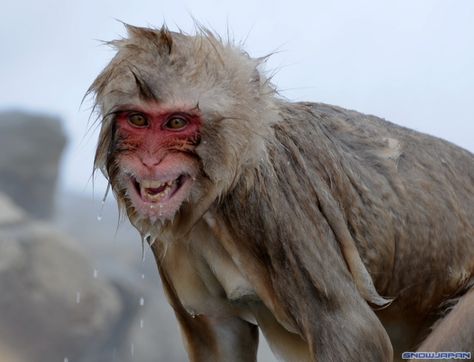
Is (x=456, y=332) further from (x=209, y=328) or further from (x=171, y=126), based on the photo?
(x=171, y=126)

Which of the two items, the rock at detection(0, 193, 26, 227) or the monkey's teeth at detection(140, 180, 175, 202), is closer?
the monkey's teeth at detection(140, 180, 175, 202)

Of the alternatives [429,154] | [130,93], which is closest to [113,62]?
[130,93]

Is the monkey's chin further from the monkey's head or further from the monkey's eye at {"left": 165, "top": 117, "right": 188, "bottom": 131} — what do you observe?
the monkey's eye at {"left": 165, "top": 117, "right": 188, "bottom": 131}

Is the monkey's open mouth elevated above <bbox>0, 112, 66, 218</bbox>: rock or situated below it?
above

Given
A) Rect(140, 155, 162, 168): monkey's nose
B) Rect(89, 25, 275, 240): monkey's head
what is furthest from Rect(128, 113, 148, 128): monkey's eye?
Rect(140, 155, 162, 168): monkey's nose

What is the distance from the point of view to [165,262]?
5.41 m

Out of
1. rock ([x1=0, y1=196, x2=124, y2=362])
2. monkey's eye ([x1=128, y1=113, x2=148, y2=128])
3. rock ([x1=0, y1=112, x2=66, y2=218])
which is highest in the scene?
monkey's eye ([x1=128, y1=113, x2=148, y2=128])

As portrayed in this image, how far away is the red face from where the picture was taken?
4758 mm

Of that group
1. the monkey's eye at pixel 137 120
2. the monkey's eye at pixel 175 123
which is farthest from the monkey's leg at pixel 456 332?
the monkey's eye at pixel 137 120

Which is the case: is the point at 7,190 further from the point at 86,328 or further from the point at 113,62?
the point at 113,62

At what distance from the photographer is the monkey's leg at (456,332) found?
5.41 m

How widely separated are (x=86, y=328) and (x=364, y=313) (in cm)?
484

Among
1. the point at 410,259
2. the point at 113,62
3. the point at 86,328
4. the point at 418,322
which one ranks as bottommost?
the point at 86,328

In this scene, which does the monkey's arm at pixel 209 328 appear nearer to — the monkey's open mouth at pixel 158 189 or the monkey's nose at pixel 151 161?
the monkey's open mouth at pixel 158 189
